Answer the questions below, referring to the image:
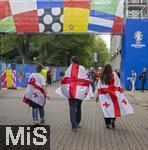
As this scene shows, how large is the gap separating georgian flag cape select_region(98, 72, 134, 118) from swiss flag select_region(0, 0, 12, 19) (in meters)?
20.8

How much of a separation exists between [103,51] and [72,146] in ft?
508

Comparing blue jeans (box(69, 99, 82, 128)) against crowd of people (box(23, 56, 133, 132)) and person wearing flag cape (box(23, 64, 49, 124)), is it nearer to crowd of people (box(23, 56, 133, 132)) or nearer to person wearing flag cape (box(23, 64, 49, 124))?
crowd of people (box(23, 56, 133, 132))

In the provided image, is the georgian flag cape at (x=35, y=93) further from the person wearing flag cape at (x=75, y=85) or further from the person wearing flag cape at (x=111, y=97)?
the person wearing flag cape at (x=111, y=97)

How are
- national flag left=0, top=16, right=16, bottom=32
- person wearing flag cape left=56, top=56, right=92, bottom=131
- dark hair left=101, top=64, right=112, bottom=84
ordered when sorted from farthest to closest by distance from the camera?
national flag left=0, top=16, right=16, bottom=32 < dark hair left=101, top=64, right=112, bottom=84 < person wearing flag cape left=56, top=56, right=92, bottom=131

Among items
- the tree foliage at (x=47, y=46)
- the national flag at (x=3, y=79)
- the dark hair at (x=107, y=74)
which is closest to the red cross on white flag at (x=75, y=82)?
the dark hair at (x=107, y=74)

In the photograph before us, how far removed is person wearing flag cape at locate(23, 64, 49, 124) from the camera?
14.4 m

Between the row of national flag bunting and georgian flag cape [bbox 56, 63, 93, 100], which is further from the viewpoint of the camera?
the row of national flag bunting

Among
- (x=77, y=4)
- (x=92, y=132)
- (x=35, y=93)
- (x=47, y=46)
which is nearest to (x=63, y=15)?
(x=77, y=4)

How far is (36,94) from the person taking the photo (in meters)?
14.4

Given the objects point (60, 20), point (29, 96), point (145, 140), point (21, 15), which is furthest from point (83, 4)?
point (145, 140)

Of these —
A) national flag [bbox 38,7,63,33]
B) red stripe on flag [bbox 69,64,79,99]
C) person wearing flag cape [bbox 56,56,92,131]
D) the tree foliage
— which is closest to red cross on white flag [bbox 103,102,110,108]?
person wearing flag cape [bbox 56,56,92,131]

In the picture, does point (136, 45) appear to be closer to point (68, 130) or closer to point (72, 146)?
point (68, 130)

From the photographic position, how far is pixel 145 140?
11945mm

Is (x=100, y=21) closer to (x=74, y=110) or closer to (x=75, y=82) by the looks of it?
(x=75, y=82)
